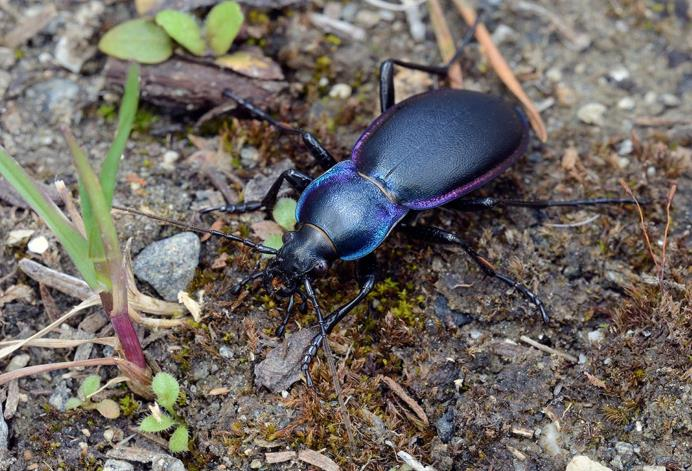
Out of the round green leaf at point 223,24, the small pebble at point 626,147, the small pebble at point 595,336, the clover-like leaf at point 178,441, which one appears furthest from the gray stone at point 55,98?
the small pebble at point 626,147

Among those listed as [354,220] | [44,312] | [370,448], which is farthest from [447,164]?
[44,312]

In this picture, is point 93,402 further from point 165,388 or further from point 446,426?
point 446,426

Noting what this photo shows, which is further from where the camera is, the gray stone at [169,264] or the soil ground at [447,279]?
the gray stone at [169,264]

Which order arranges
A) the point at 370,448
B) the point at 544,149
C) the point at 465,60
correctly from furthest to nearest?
the point at 465,60, the point at 544,149, the point at 370,448

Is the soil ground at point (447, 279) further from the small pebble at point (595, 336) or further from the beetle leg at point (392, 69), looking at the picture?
the beetle leg at point (392, 69)

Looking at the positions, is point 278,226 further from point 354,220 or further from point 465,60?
point 465,60

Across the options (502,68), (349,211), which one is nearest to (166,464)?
(349,211)
